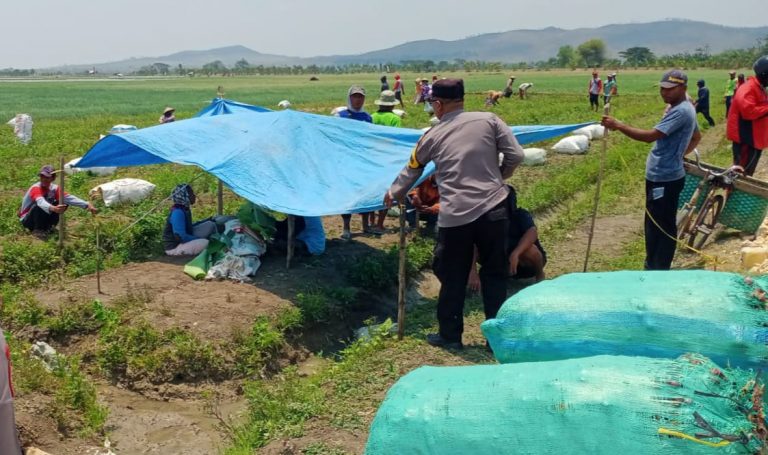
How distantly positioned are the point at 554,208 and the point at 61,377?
7.22 m

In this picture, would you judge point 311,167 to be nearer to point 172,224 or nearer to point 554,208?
point 172,224

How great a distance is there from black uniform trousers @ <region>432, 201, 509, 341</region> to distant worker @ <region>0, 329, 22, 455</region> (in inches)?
108

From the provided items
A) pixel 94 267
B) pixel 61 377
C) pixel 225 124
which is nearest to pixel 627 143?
pixel 225 124

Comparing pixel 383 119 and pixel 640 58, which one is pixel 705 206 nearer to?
pixel 383 119

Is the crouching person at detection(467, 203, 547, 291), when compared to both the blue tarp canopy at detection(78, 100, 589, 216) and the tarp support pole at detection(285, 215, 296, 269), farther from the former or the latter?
the tarp support pole at detection(285, 215, 296, 269)

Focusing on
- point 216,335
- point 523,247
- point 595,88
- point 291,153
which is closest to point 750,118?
point 523,247

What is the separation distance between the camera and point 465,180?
4734 mm

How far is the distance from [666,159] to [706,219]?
196 centimetres

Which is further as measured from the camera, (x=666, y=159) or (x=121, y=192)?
(x=121, y=192)

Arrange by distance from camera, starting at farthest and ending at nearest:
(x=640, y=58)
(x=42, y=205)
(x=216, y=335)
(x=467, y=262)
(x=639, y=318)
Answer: (x=640, y=58), (x=42, y=205), (x=216, y=335), (x=467, y=262), (x=639, y=318)

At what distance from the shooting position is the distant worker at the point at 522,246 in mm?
5719

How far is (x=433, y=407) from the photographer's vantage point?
2.73 m

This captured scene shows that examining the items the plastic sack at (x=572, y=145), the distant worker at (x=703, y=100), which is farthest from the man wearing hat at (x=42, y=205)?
the distant worker at (x=703, y=100)

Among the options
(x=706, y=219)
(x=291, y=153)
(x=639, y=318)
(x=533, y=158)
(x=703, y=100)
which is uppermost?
(x=291, y=153)
